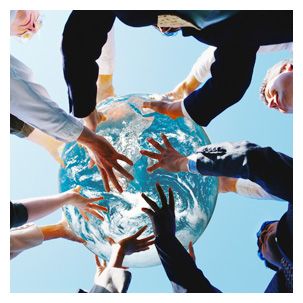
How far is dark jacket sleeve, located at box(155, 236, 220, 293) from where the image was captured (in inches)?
51.1

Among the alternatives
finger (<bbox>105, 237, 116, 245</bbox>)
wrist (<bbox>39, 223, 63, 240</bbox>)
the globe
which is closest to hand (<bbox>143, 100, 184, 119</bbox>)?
the globe

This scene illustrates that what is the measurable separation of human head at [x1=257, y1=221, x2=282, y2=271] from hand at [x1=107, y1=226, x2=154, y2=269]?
40 cm

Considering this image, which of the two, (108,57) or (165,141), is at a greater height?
(108,57)

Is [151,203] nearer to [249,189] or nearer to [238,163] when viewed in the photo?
[238,163]

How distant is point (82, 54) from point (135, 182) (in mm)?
459

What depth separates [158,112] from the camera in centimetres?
140

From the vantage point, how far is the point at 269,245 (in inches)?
54.6

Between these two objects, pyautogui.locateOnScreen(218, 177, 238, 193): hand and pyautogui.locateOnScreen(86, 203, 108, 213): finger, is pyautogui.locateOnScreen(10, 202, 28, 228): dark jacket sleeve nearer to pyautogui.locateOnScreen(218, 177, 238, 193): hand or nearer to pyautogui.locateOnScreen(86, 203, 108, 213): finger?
pyautogui.locateOnScreen(86, 203, 108, 213): finger

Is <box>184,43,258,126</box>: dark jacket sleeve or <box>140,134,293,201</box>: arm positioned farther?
<box>184,43,258,126</box>: dark jacket sleeve

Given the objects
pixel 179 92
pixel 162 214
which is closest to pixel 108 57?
pixel 179 92
